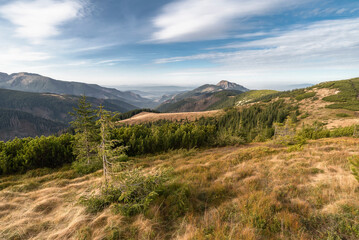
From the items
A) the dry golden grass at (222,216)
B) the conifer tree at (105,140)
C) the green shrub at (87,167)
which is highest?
the conifer tree at (105,140)

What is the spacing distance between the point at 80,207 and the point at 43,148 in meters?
15.0

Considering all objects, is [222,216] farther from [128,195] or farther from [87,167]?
[87,167]

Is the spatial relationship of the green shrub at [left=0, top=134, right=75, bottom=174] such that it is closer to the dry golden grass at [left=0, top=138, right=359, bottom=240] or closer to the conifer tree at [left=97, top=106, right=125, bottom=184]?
the dry golden grass at [left=0, top=138, right=359, bottom=240]

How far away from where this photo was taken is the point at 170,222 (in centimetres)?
503

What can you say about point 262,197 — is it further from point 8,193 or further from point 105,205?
point 8,193

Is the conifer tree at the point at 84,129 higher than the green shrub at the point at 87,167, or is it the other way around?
the conifer tree at the point at 84,129

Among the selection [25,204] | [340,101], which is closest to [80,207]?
[25,204]

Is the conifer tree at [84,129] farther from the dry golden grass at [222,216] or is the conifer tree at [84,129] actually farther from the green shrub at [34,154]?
the dry golden grass at [222,216]

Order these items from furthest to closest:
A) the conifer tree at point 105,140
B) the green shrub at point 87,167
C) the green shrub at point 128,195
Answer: the green shrub at point 87,167
the conifer tree at point 105,140
the green shrub at point 128,195

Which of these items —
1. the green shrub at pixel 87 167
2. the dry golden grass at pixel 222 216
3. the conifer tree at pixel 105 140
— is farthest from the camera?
the green shrub at pixel 87 167

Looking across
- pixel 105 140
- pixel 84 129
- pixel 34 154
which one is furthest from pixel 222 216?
pixel 34 154

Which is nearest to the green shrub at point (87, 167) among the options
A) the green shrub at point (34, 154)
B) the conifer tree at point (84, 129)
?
the conifer tree at point (84, 129)

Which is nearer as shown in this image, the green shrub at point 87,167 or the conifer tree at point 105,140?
the conifer tree at point 105,140

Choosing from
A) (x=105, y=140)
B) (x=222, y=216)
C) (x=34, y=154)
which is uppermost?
(x=105, y=140)
